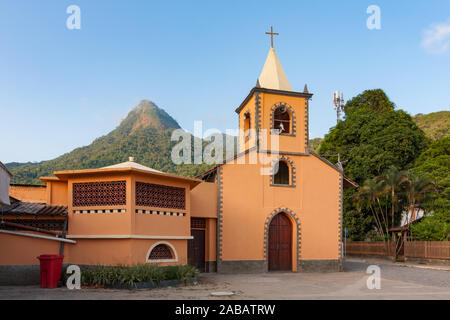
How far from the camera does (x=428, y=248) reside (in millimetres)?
26781

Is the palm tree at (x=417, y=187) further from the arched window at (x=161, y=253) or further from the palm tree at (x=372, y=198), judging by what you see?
the arched window at (x=161, y=253)

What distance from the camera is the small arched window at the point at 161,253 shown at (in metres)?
14.9

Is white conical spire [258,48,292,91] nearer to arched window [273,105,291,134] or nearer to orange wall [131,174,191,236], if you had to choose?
arched window [273,105,291,134]

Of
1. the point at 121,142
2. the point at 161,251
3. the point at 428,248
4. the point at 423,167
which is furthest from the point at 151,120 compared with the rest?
the point at 161,251

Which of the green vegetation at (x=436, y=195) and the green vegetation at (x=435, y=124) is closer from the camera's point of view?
the green vegetation at (x=436, y=195)

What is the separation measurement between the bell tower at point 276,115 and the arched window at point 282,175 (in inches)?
40.5

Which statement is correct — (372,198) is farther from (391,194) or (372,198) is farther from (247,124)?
(247,124)

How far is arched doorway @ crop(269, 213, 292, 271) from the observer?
67.4 feet

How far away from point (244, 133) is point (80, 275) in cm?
1232

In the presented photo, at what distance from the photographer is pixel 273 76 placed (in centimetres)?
2222

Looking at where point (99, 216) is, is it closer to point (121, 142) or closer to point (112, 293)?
point (112, 293)

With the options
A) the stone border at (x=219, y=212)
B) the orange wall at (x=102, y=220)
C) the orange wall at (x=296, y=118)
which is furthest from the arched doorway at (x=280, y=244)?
the orange wall at (x=102, y=220)

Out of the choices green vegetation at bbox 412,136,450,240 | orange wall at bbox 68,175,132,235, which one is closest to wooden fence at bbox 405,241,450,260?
green vegetation at bbox 412,136,450,240

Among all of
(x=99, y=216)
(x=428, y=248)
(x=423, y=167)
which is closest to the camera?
(x=99, y=216)
